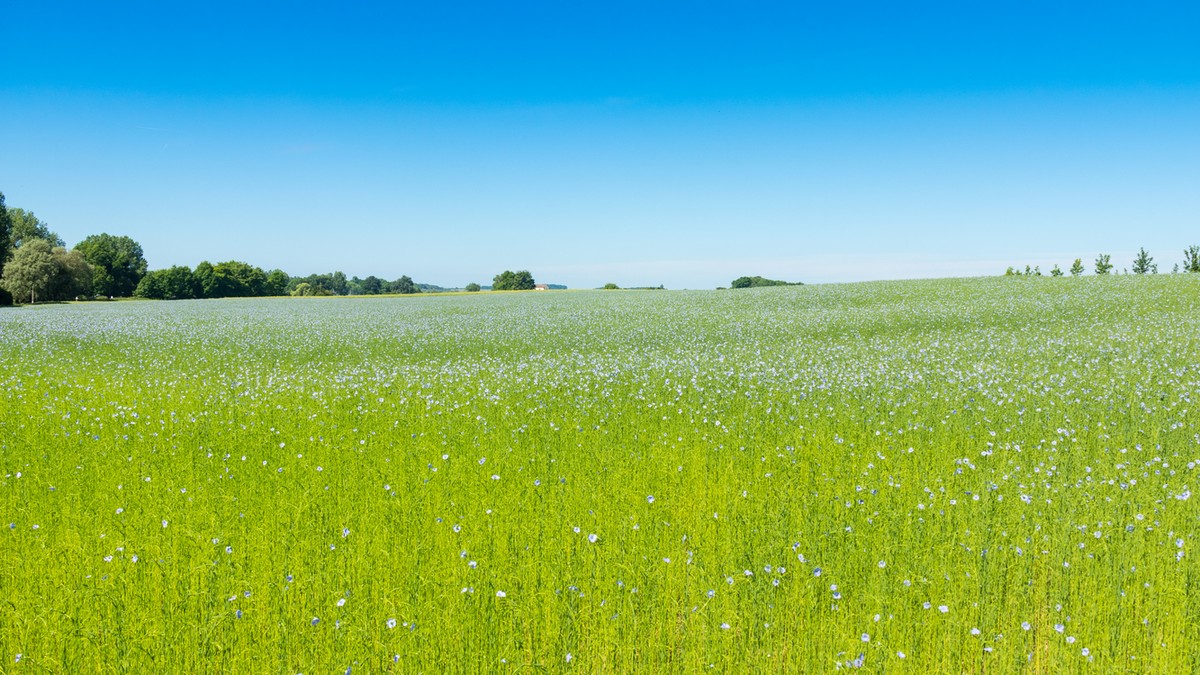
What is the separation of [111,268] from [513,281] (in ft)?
205

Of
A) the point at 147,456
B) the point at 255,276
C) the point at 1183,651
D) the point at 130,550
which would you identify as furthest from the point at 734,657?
the point at 255,276

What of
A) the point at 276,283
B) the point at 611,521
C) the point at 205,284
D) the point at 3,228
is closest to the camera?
the point at 611,521

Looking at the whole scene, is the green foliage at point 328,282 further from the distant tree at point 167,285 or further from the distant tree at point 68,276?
the distant tree at point 68,276

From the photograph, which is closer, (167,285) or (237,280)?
(167,285)

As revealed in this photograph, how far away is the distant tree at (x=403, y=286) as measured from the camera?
4697 inches

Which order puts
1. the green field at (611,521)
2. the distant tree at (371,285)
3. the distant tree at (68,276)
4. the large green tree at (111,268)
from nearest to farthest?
1. the green field at (611,521)
2. the distant tree at (68,276)
3. the large green tree at (111,268)
4. the distant tree at (371,285)

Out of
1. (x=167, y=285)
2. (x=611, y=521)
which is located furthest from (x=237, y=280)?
(x=611, y=521)

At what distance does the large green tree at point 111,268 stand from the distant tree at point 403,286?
4032cm

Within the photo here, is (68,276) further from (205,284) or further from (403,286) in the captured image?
(403,286)

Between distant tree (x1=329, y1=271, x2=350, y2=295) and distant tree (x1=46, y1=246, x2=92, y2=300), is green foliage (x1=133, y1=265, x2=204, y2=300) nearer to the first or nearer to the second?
distant tree (x1=46, y1=246, x2=92, y2=300)

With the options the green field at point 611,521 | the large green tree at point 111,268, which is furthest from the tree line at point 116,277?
the green field at point 611,521

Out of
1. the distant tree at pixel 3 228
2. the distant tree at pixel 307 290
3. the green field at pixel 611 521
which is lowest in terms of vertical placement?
the green field at pixel 611 521

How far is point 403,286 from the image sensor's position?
121562 mm

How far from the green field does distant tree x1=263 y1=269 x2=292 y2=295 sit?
403 ft
